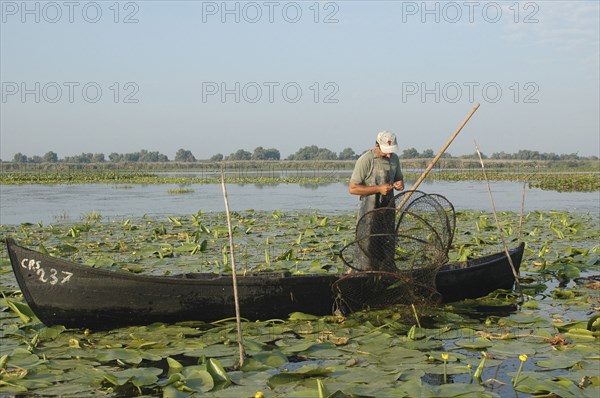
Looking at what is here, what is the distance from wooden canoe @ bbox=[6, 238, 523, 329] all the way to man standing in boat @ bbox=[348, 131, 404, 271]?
1.25 ft

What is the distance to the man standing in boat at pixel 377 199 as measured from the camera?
5.34 m

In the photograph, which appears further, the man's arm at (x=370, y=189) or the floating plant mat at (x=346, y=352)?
the man's arm at (x=370, y=189)

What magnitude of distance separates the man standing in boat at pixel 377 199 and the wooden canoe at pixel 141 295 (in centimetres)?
38

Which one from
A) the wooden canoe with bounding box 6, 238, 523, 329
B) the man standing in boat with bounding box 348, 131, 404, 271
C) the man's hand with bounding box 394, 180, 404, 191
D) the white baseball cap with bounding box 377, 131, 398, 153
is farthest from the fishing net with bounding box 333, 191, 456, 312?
the white baseball cap with bounding box 377, 131, 398, 153

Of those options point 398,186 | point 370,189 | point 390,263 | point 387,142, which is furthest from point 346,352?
point 387,142

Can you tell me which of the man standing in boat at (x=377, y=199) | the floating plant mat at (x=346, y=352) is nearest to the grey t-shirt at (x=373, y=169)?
the man standing in boat at (x=377, y=199)

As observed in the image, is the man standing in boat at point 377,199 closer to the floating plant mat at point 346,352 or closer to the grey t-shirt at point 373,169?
the grey t-shirt at point 373,169

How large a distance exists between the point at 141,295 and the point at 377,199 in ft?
6.97

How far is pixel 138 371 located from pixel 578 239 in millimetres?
8472

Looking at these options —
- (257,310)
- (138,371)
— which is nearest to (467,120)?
(257,310)

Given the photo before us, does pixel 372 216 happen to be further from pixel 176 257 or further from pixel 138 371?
pixel 176 257

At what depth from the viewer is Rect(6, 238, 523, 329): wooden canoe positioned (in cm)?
480

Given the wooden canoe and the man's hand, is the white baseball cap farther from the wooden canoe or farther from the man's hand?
the wooden canoe

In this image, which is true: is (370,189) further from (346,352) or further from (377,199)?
(346,352)
